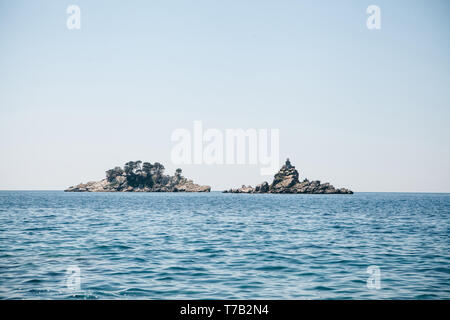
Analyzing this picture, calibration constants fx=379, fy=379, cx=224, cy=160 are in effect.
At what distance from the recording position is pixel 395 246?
1164 inches

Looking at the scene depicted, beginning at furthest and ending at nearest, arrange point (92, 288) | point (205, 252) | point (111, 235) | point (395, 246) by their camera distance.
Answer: point (111, 235), point (395, 246), point (205, 252), point (92, 288)

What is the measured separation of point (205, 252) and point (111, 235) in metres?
13.2

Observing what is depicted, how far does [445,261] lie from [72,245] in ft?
84.0

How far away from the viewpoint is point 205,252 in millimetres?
25266

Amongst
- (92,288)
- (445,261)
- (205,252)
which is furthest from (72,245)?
(445,261)

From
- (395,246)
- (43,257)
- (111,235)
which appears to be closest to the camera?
(43,257)

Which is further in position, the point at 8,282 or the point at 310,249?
the point at 310,249

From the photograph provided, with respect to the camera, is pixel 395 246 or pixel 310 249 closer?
pixel 310 249
